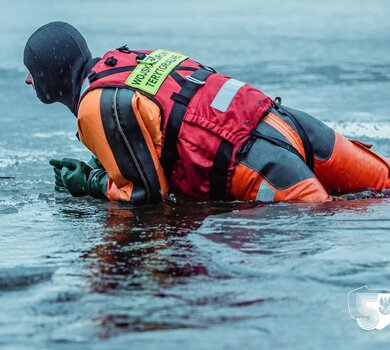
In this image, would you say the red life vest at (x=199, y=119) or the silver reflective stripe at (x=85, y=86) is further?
the silver reflective stripe at (x=85, y=86)

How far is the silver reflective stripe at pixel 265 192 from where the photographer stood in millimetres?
5145

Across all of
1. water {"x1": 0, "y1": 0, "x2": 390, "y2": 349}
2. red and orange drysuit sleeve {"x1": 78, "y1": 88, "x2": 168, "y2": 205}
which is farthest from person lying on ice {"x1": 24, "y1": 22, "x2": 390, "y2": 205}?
water {"x1": 0, "y1": 0, "x2": 390, "y2": 349}

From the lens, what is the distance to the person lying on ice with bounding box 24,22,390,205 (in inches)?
200

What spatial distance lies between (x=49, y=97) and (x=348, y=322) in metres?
2.81

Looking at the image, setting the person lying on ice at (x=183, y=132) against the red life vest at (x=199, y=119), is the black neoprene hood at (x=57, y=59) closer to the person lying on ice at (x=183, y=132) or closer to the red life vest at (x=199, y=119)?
the person lying on ice at (x=183, y=132)

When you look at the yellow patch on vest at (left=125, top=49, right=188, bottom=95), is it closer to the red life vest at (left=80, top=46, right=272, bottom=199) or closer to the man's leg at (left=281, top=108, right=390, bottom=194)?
the red life vest at (left=80, top=46, right=272, bottom=199)

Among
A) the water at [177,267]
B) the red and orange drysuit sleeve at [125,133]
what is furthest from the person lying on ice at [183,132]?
the water at [177,267]

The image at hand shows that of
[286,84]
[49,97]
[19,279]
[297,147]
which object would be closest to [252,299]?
[19,279]

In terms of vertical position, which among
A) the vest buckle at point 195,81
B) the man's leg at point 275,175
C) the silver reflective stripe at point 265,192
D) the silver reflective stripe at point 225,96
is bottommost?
the silver reflective stripe at point 265,192

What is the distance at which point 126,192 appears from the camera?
5254 millimetres

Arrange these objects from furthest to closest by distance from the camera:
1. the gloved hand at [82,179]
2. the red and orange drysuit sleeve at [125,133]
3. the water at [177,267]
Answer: the gloved hand at [82,179]
the red and orange drysuit sleeve at [125,133]
the water at [177,267]

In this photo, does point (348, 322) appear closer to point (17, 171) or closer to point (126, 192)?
point (126, 192)

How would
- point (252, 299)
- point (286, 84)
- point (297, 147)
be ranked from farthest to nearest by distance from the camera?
point (286, 84) < point (297, 147) < point (252, 299)

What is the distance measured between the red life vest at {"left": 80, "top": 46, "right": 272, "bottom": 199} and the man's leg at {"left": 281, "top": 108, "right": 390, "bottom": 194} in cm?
34
